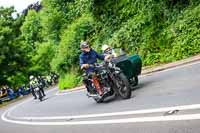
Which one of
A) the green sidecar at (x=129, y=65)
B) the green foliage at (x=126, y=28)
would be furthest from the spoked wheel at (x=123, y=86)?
the green foliage at (x=126, y=28)

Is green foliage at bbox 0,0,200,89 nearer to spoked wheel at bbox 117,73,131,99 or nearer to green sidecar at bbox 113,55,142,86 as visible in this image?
green sidecar at bbox 113,55,142,86

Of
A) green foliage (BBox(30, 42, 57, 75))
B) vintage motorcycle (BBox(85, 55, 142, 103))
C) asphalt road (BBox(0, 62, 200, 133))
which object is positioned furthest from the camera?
green foliage (BBox(30, 42, 57, 75))

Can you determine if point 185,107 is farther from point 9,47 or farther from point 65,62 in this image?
point 9,47

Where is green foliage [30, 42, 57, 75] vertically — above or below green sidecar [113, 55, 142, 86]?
above

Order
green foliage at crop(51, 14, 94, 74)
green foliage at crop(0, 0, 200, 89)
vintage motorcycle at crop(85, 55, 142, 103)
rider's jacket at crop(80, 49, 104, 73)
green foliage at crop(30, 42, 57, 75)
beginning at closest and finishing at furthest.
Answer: vintage motorcycle at crop(85, 55, 142, 103)
rider's jacket at crop(80, 49, 104, 73)
green foliage at crop(0, 0, 200, 89)
green foliage at crop(51, 14, 94, 74)
green foliage at crop(30, 42, 57, 75)

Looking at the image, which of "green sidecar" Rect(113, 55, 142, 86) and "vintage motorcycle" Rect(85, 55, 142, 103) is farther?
"green sidecar" Rect(113, 55, 142, 86)

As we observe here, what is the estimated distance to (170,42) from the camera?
63.5 ft

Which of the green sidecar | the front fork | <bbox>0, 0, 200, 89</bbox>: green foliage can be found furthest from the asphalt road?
<bbox>0, 0, 200, 89</bbox>: green foliage

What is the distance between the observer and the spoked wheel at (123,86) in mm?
11148

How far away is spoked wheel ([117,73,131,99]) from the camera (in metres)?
11.1

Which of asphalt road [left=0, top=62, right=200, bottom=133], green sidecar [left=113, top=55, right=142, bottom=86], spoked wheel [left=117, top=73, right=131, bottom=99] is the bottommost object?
asphalt road [left=0, top=62, right=200, bottom=133]

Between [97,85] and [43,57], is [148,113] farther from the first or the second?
[43,57]

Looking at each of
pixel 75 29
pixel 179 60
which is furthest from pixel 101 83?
pixel 75 29

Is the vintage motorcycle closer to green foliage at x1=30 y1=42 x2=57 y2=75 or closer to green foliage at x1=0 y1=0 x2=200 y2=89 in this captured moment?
green foliage at x1=0 y1=0 x2=200 y2=89
